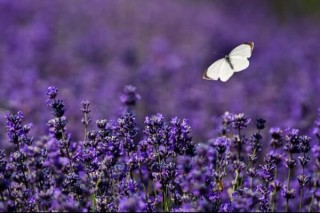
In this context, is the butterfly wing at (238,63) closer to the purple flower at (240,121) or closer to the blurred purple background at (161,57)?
the purple flower at (240,121)

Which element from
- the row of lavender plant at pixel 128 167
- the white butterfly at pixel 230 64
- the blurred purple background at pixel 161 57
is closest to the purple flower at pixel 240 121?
the row of lavender plant at pixel 128 167

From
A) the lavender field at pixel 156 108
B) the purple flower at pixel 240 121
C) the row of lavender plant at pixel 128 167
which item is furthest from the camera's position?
the purple flower at pixel 240 121

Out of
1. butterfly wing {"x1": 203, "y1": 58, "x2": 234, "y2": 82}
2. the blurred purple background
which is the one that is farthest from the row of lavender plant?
the blurred purple background

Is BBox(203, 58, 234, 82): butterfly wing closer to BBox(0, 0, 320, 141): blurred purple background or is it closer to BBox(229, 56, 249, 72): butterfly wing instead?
BBox(229, 56, 249, 72): butterfly wing

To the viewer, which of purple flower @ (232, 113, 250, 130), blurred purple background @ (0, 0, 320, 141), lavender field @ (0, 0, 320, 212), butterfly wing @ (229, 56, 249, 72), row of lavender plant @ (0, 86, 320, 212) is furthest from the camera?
blurred purple background @ (0, 0, 320, 141)

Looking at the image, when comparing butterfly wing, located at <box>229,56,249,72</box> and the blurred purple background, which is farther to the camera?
the blurred purple background

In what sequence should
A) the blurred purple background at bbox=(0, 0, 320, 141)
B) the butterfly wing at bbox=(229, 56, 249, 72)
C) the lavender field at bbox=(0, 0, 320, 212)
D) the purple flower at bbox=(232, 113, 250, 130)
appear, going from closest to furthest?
1. the lavender field at bbox=(0, 0, 320, 212)
2. the purple flower at bbox=(232, 113, 250, 130)
3. the butterfly wing at bbox=(229, 56, 249, 72)
4. the blurred purple background at bbox=(0, 0, 320, 141)

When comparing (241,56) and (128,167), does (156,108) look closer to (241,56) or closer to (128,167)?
(241,56)
